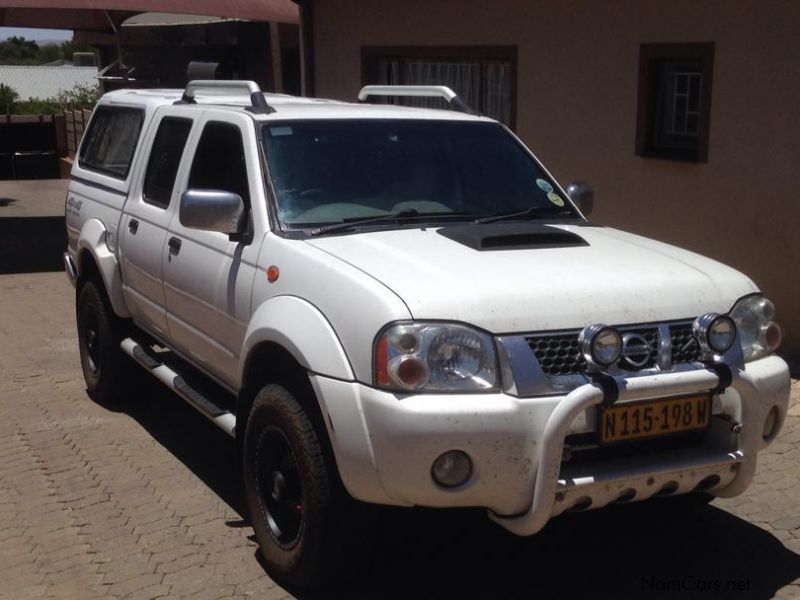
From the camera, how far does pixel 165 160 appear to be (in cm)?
604

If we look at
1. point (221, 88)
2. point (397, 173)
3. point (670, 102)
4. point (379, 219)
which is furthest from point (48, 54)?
point (379, 219)

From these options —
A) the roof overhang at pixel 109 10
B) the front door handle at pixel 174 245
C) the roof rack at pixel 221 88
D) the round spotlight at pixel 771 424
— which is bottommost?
the round spotlight at pixel 771 424

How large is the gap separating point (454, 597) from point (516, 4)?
6.95 meters

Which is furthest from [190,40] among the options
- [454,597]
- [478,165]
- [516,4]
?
[454,597]

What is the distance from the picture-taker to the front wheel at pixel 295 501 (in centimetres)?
402

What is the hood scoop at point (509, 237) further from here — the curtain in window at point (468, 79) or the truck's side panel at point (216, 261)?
the curtain in window at point (468, 79)

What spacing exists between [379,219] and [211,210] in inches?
28.2

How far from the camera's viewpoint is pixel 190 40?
786 inches

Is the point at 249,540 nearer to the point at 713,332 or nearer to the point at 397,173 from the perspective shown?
the point at 397,173

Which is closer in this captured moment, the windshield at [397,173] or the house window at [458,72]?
the windshield at [397,173]

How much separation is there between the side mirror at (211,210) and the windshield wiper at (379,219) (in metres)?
0.36

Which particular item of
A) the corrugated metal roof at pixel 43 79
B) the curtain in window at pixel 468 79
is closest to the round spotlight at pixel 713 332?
the curtain in window at pixel 468 79

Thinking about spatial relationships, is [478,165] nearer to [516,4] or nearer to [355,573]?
[355,573]

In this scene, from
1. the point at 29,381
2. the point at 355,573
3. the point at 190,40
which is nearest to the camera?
the point at 355,573
